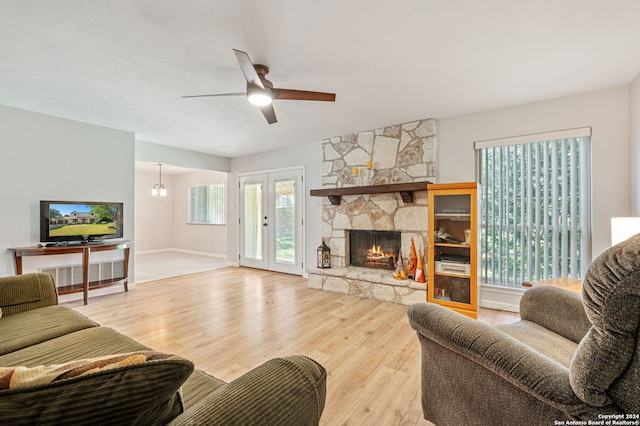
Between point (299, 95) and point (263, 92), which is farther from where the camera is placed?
point (299, 95)

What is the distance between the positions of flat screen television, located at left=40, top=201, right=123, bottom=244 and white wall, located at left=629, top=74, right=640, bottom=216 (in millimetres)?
6113

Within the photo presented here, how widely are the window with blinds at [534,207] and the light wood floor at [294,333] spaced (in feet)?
2.14

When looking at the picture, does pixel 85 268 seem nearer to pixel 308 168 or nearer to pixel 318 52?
pixel 308 168

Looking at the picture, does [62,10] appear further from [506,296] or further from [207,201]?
[207,201]

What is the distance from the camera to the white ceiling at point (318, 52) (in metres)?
1.74

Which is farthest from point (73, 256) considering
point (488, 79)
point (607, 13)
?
point (607, 13)

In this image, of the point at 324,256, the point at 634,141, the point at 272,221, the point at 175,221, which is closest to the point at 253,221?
the point at 272,221

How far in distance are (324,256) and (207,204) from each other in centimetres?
486

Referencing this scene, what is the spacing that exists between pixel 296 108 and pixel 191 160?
3153 mm

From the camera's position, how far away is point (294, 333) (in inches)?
105

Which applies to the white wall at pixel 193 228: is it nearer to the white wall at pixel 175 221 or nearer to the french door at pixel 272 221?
the white wall at pixel 175 221

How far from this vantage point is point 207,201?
793cm

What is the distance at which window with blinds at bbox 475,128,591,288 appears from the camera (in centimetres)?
294

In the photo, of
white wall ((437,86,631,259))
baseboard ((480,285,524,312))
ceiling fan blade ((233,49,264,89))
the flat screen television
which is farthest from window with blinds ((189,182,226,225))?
white wall ((437,86,631,259))
